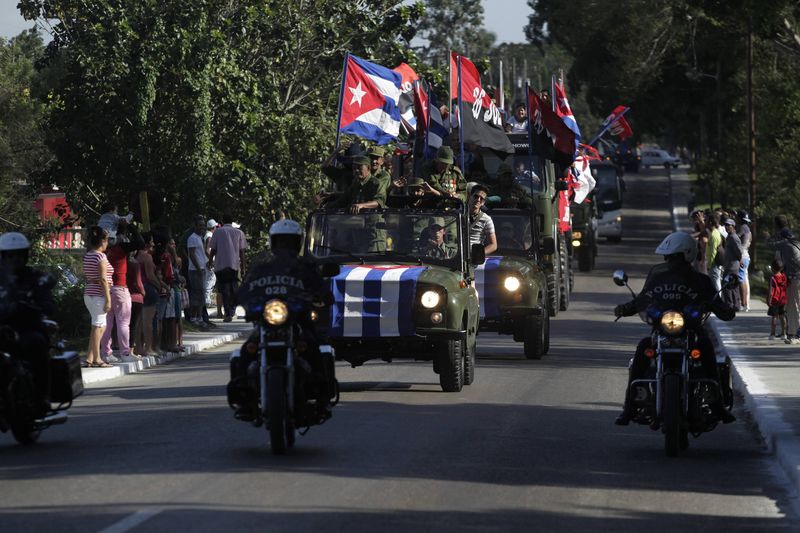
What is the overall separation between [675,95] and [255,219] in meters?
41.1

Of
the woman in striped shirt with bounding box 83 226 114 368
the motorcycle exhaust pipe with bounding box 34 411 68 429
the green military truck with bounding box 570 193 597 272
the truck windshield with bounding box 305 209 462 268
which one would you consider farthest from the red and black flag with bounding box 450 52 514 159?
the green military truck with bounding box 570 193 597 272

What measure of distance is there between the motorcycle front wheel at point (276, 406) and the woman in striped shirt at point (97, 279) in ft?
25.4

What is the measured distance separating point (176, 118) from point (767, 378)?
16.0 m

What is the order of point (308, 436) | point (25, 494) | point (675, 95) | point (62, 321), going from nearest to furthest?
point (25, 494) → point (308, 436) → point (62, 321) → point (675, 95)

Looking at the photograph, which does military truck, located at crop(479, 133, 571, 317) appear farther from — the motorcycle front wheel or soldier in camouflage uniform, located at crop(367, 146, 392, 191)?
the motorcycle front wheel

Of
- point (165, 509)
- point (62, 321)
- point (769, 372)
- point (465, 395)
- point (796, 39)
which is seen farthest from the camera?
point (796, 39)

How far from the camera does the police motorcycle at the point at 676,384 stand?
12.1 meters

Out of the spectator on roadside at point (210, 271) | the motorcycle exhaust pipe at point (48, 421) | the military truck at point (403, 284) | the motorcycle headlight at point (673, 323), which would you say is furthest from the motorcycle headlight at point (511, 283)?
the motorcycle exhaust pipe at point (48, 421)

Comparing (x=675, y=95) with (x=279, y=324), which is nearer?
(x=279, y=324)

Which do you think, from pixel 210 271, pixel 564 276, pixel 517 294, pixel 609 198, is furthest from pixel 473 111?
pixel 609 198

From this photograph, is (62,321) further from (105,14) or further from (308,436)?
(308,436)

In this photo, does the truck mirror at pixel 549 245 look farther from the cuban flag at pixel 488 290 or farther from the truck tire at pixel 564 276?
the truck tire at pixel 564 276

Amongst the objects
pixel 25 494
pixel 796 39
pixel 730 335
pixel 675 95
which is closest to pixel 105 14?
pixel 730 335

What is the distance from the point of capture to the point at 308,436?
43.1ft
